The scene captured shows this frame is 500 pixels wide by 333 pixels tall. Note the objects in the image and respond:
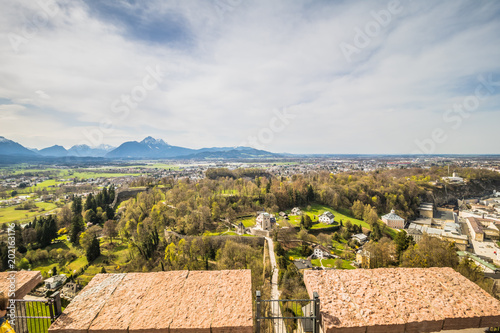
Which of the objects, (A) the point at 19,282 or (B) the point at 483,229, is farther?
(B) the point at 483,229

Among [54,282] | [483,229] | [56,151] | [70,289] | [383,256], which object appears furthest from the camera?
[56,151]

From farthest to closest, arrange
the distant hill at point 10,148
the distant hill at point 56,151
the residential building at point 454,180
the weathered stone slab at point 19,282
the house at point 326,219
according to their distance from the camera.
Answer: the distant hill at point 56,151 → the distant hill at point 10,148 → the residential building at point 454,180 → the house at point 326,219 → the weathered stone slab at point 19,282

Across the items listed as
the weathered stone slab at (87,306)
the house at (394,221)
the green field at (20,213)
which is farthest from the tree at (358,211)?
the green field at (20,213)

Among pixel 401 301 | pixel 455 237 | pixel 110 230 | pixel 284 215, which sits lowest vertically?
pixel 455 237

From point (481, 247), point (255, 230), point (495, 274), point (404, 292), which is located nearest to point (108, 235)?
point (255, 230)

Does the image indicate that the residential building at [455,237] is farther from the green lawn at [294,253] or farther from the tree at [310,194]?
the tree at [310,194]

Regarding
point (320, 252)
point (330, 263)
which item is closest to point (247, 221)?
point (320, 252)

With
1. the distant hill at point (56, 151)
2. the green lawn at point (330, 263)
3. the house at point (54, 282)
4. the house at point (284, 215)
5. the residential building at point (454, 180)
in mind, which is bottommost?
the green lawn at point (330, 263)

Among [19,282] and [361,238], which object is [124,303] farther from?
[361,238]
